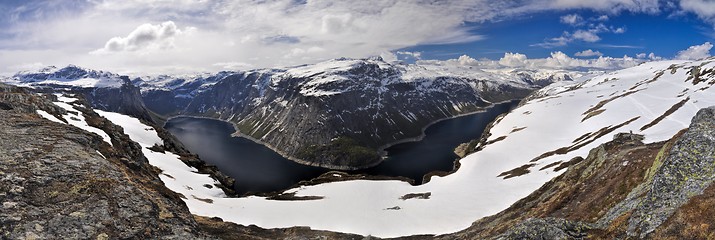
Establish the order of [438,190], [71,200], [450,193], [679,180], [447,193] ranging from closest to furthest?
[71,200]
[679,180]
[450,193]
[447,193]
[438,190]

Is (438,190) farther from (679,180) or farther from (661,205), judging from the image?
(661,205)

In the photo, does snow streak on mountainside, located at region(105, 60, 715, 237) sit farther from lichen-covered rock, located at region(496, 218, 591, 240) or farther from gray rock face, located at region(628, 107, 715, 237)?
gray rock face, located at region(628, 107, 715, 237)

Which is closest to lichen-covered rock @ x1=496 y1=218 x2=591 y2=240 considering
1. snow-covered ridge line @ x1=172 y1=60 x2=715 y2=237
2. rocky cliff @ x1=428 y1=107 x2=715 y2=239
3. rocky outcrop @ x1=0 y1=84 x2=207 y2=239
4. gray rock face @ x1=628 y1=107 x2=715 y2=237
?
rocky cliff @ x1=428 y1=107 x2=715 y2=239

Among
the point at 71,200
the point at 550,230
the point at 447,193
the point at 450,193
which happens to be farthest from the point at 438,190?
the point at 71,200

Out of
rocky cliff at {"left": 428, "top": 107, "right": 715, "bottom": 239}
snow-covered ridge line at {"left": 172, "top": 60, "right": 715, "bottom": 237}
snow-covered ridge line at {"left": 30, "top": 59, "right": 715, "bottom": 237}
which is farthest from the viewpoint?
snow-covered ridge line at {"left": 30, "top": 59, "right": 715, "bottom": 237}

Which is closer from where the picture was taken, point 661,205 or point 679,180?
point 661,205

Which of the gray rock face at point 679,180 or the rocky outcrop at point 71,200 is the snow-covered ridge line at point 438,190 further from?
the gray rock face at point 679,180

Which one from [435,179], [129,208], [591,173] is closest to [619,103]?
[435,179]

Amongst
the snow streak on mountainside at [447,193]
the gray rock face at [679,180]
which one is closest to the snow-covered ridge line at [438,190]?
the snow streak on mountainside at [447,193]
